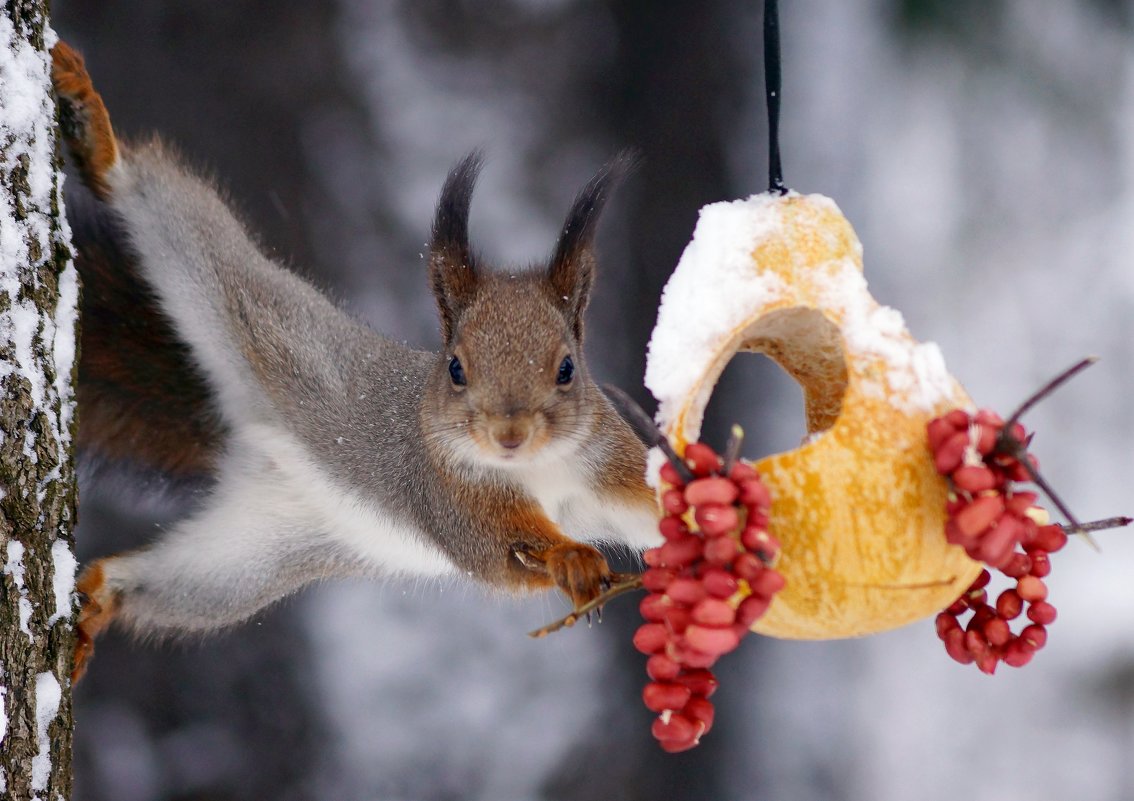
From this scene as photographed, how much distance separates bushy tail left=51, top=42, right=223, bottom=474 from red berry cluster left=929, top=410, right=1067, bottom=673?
1298 mm

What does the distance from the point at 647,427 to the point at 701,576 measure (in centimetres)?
13

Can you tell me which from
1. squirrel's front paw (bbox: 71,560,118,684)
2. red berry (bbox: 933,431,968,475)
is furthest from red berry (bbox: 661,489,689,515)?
squirrel's front paw (bbox: 71,560,118,684)

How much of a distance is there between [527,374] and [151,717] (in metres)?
1.69

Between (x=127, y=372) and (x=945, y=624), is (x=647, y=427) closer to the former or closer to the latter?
(x=945, y=624)

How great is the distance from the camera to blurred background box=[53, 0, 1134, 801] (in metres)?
2.66

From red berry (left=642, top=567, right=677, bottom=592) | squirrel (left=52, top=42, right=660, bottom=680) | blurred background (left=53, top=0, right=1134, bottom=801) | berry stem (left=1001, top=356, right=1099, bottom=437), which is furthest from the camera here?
blurred background (left=53, top=0, right=1134, bottom=801)

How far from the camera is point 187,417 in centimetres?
200

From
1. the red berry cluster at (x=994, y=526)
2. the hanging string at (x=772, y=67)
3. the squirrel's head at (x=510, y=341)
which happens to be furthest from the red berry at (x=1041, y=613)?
the squirrel's head at (x=510, y=341)

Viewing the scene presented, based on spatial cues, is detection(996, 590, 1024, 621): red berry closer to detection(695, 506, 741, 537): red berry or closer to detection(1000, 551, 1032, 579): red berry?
detection(1000, 551, 1032, 579): red berry

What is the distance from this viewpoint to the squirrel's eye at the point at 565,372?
5.21 feet

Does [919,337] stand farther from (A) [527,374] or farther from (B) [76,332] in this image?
(B) [76,332]

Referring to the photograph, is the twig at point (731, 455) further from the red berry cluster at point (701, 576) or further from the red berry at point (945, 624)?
the red berry at point (945, 624)

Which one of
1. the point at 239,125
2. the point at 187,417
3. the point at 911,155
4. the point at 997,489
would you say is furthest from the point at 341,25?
the point at 997,489

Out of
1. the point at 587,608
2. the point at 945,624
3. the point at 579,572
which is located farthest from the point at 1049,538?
the point at 579,572
